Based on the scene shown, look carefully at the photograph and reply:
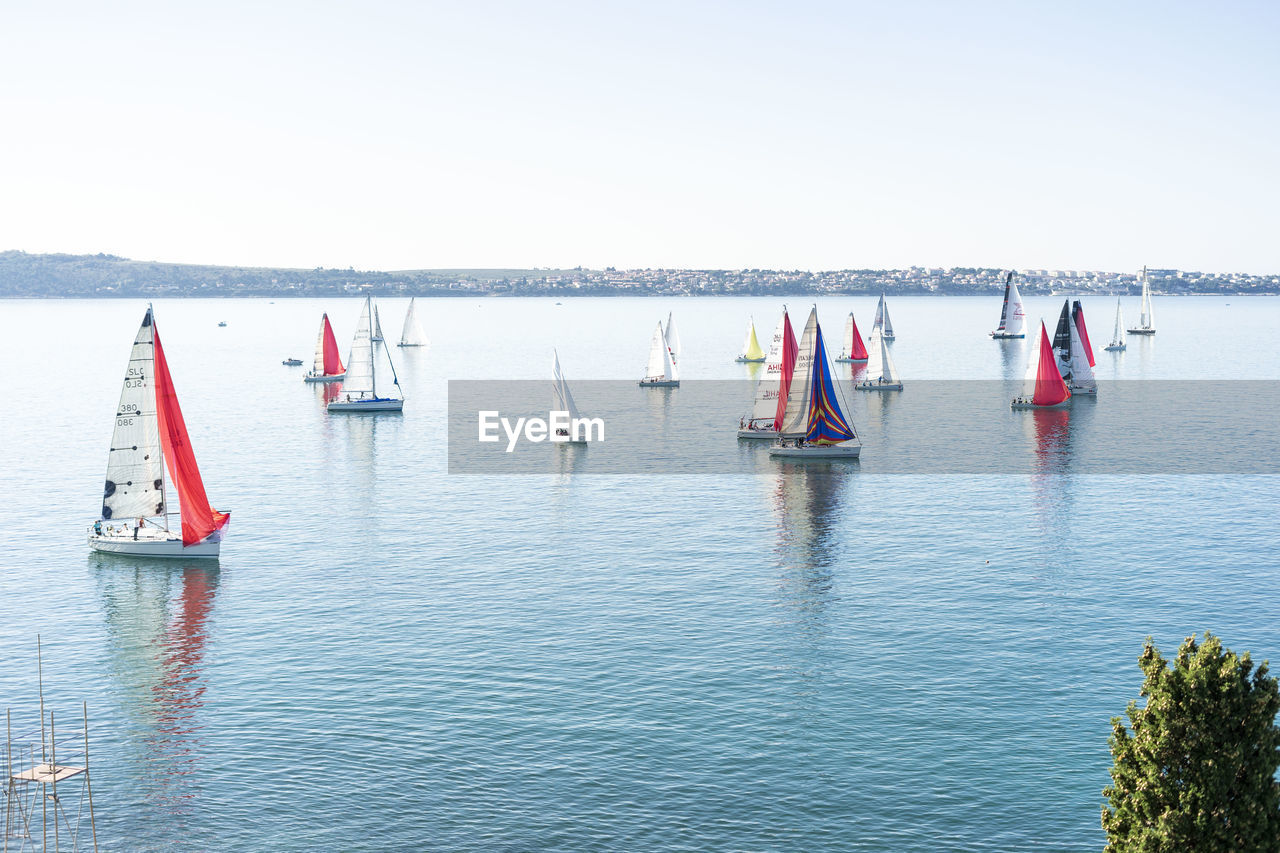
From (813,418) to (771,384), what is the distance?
1499 centimetres

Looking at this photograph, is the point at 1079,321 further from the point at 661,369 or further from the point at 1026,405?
the point at 661,369

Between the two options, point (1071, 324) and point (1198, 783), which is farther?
point (1071, 324)

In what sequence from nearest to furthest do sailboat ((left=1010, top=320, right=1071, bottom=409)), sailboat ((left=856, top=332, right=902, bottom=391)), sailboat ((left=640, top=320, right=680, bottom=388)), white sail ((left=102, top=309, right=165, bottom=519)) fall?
white sail ((left=102, top=309, right=165, bottom=519)), sailboat ((left=1010, top=320, right=1071, bottom=409)), sailboat ((left=856, top=332, right=902, bottom=391)), sailboat ((left=640, top=320, right=680, bottom=388))

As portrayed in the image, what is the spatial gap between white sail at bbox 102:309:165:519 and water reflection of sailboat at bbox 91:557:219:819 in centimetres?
425

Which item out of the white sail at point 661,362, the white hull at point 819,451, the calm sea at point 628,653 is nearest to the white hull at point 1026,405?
the white hull at point 819,451

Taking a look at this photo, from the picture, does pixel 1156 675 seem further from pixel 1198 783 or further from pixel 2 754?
pixel 2 754

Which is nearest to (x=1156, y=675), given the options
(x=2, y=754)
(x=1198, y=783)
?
(x=1198, y=783)

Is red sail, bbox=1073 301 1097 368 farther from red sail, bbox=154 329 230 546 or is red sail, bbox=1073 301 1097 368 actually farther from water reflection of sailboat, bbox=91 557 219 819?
water reflection of sailboat, bbox=91 557 219 819

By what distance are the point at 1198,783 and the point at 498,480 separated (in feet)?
300

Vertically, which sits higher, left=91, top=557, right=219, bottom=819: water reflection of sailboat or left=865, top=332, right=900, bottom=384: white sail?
left=865, top=332, right=900, bottom=384: white sail

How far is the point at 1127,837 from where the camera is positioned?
30688 millimetres

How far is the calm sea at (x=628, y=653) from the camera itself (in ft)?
147

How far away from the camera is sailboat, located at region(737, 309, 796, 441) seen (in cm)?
13038

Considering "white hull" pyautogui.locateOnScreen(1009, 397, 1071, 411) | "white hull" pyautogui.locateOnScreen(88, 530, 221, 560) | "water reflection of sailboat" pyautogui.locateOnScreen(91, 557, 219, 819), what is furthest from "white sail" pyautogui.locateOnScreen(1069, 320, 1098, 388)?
"water reflection of sailboat" pyautogui.locateOnScreen(91, 557, 219, 819)
